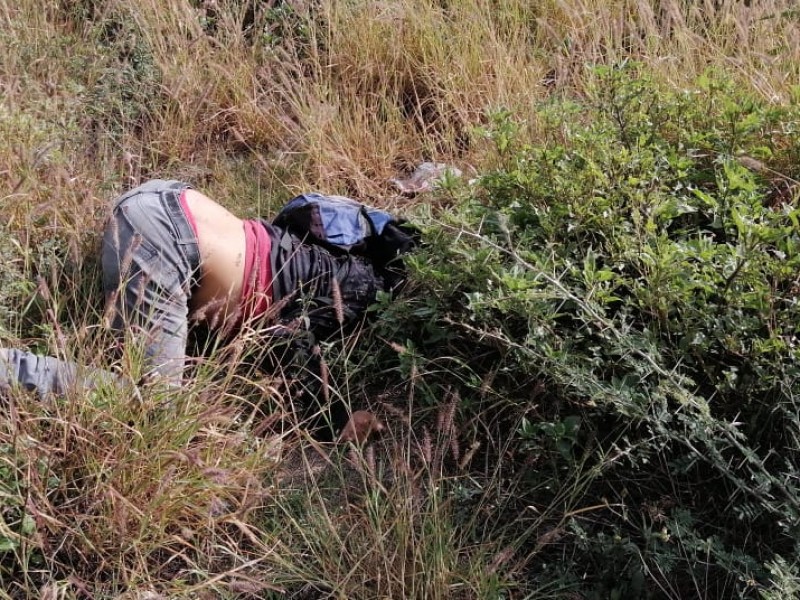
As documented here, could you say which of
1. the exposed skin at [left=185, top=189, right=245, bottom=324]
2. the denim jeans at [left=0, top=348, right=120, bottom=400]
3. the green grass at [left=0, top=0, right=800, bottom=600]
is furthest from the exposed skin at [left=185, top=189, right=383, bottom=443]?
the denim jeans at [left=0, top=348, right=120, bottom=400]

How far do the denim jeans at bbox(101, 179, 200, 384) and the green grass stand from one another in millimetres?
98

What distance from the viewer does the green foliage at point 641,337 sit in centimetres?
215

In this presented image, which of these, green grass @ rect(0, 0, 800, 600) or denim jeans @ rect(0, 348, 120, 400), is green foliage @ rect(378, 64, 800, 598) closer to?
green grass @ rect(0, 0, 800, 600)

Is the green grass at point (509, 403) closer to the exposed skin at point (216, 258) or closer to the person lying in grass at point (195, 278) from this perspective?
the person lying in grass at point (195, 278)

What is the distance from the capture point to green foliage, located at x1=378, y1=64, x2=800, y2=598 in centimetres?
215

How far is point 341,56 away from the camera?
13.9 ft

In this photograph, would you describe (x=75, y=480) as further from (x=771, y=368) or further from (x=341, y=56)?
(x=341, y=56)

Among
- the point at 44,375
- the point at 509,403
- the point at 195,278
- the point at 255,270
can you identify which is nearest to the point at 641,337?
the point at 509,403

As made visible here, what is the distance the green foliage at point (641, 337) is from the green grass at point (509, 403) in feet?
0.03

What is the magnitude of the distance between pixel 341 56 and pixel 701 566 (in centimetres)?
299

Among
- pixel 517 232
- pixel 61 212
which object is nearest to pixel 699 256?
pixel 517 232

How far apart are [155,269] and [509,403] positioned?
1173 millimetres

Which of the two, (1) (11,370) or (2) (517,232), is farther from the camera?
(2) (517,232)

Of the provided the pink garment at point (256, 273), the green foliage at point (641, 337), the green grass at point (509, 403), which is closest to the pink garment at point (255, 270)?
the pink garment at point (256, 273)
